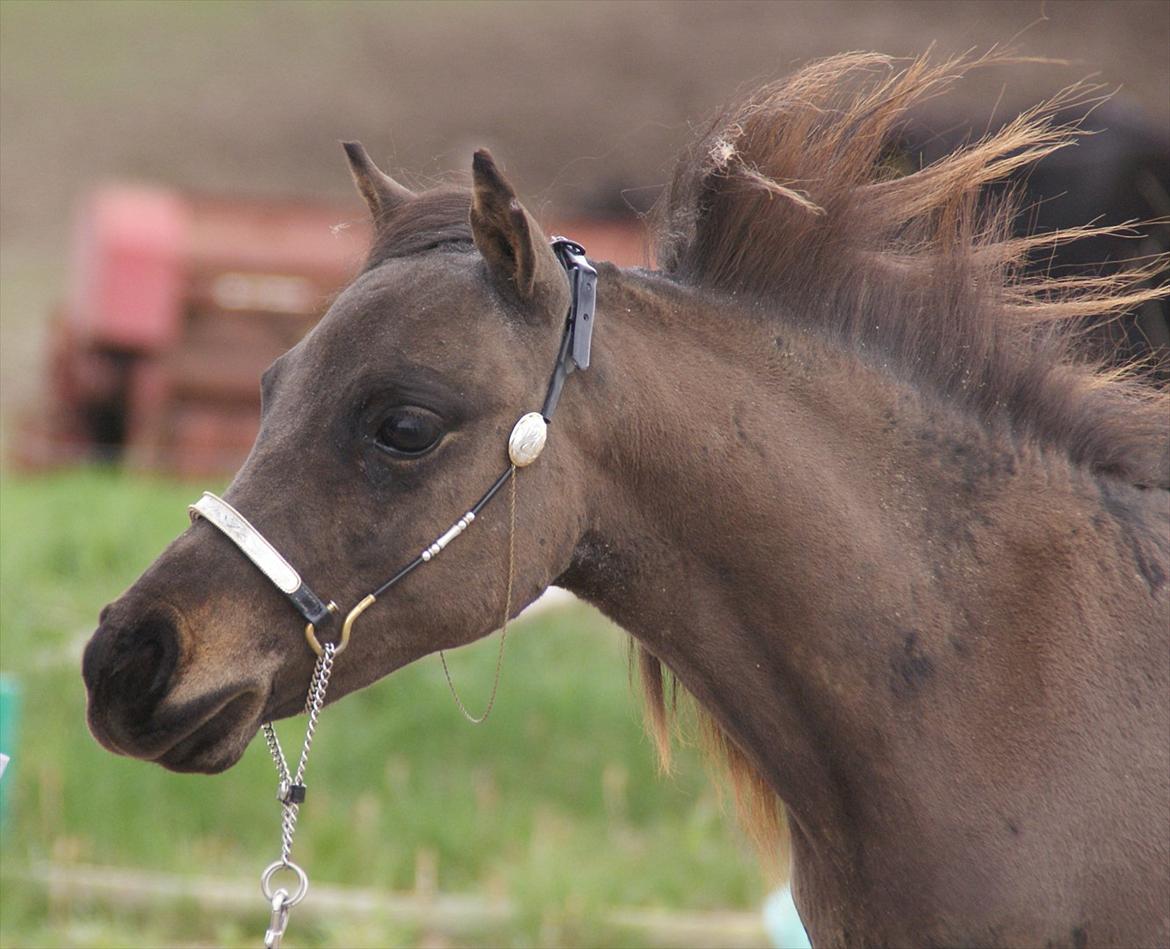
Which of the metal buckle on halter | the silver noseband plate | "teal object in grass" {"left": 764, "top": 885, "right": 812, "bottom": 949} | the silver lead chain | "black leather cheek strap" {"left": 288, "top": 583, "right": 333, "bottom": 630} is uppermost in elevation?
the metal buckle on halter

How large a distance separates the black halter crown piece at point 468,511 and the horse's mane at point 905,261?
26 cm

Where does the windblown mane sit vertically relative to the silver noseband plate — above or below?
above

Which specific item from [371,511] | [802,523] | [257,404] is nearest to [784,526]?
[802,523]

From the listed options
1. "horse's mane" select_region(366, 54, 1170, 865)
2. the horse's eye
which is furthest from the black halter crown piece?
"horse's mane" select_region(366, 54, 1170, 865)

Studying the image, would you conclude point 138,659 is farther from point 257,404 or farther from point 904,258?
point 257,404

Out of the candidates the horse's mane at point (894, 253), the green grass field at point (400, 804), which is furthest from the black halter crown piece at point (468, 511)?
the green grass field at point (400, 804)

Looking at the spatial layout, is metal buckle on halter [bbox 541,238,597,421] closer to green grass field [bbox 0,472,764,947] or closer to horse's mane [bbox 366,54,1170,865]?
horse's mane [bbox 366,54,1170,865]

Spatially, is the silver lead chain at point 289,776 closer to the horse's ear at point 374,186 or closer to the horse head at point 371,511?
the horse head at point 371,511

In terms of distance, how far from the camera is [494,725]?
648 centimetres

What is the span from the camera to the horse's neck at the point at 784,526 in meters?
2.54

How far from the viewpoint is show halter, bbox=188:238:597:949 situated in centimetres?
239

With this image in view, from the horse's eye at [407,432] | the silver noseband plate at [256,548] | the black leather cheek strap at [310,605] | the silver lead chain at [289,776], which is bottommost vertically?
the silver lead chain at [289,776]

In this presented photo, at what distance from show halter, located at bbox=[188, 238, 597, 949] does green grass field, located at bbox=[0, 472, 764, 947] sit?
266 cm

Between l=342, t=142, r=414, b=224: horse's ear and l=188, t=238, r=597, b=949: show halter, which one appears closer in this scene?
l=188, t=238, r=597, b=949: show halter
